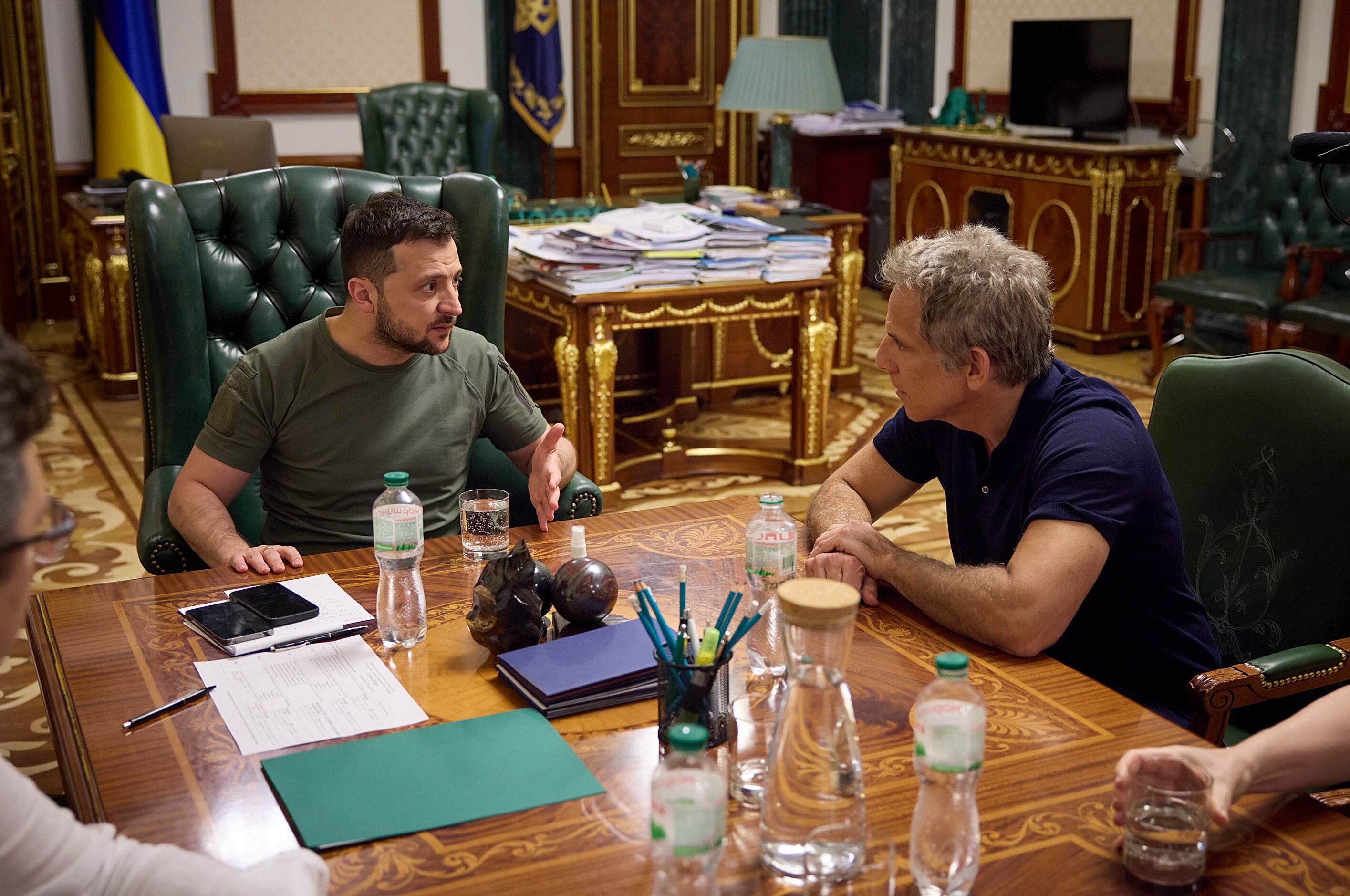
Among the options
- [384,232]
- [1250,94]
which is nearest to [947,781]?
[384,232]

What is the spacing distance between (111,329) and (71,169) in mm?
2031

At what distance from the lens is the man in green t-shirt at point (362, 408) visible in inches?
90.4

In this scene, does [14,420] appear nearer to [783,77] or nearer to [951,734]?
[951,734]

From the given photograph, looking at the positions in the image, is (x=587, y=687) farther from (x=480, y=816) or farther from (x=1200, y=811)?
(x=1200, y=811)

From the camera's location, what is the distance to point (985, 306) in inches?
73.4

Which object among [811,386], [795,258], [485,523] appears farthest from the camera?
[811,386]

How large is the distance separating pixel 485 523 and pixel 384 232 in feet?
2.20

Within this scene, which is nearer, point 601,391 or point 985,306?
point 985,306

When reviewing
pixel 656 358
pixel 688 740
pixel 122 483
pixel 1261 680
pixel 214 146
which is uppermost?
pixel 214 146

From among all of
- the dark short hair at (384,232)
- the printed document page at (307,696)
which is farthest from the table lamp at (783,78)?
the printed document page at (307,696)

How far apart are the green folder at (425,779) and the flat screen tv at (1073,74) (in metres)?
5.73

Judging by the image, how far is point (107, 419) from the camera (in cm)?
523

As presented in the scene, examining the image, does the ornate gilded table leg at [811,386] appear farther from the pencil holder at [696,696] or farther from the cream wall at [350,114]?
the pencil holder at [696,696]

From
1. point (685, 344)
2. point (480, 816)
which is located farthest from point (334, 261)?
point (685, 344)
